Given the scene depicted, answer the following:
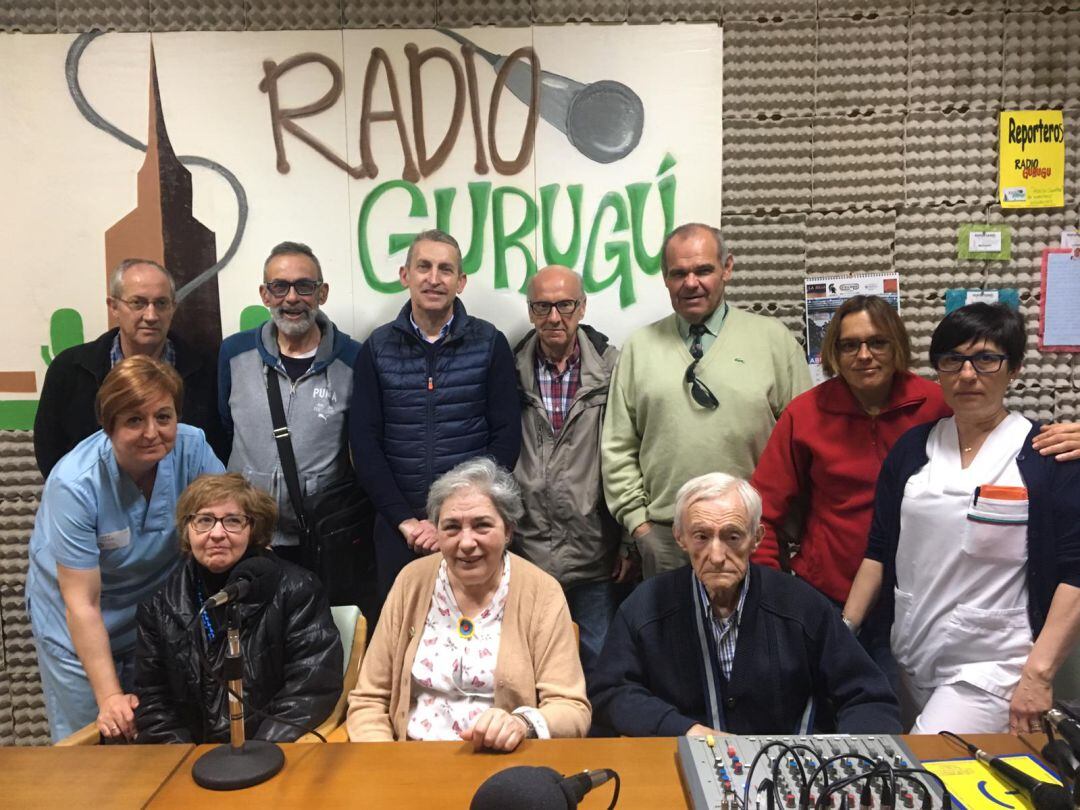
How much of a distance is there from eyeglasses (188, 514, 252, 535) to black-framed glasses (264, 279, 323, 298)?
95 cm

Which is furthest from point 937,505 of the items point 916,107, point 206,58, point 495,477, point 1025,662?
point 206,58

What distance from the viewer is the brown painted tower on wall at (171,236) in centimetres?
333

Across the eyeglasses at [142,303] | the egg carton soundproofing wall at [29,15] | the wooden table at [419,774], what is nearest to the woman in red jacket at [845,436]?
the wooden table at [419,774]

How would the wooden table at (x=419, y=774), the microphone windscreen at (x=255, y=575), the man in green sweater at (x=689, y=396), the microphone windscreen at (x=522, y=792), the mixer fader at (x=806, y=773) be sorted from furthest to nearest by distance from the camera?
the man in green sweater at (x=689, y=396) < the microphone windscreen at (x=255, y=575) < the wooden table at (x=419, y=774) < the mixer fader at (x=806, y=773) < the microphone windscreen at (x=522, y=792)

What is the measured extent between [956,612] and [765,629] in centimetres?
58

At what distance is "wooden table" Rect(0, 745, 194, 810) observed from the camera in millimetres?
1611

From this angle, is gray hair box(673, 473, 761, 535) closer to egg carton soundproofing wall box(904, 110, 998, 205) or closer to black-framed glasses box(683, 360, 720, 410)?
black-framed glasses box(683, 360, 720, 410)

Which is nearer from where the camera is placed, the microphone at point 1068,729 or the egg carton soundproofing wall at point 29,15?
the microphone at point 1068,729

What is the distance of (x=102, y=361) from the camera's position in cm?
293

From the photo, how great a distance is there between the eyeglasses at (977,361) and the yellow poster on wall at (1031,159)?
1.47 meters

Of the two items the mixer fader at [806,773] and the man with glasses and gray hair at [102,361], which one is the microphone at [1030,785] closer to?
the mixer fader at [806,773]

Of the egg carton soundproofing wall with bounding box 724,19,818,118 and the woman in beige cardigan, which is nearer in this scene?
the woman in beige cardigan

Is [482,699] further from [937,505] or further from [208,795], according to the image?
[937,505]

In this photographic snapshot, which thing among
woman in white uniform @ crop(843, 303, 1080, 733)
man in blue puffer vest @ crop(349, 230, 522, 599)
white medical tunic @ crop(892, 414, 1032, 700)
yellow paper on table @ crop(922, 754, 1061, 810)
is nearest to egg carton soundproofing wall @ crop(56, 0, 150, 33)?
man in blue puffer vest @ crop(349, 230, 522, 599)
